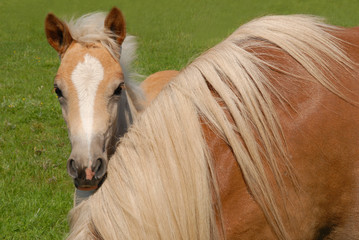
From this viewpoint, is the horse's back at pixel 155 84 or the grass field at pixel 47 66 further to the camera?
the horse's back at pixel 155 84

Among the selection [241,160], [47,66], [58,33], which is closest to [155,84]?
[58,33]

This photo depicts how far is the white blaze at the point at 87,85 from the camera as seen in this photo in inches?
103

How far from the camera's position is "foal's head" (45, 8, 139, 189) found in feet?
8.20

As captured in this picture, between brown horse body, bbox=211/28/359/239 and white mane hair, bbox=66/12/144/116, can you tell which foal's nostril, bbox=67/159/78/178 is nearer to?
white mane hair, bbox=66/12/144/116

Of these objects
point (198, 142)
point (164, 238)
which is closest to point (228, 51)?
point (198, 142)

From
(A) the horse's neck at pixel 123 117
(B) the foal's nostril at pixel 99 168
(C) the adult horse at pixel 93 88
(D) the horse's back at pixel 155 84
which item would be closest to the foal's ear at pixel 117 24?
(C) the adult horse at pixel 93 88

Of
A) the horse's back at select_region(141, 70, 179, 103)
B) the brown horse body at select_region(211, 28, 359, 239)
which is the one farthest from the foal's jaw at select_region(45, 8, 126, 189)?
the horse's back at select_region(141, 70, 179, 103)

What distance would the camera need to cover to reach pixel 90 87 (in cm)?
273

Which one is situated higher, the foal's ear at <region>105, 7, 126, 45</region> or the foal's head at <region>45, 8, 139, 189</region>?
the foal's ear at <region>105, 7, 126, 45</region>

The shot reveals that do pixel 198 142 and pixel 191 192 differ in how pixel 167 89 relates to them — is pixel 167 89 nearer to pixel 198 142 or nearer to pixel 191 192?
pixel 198 142

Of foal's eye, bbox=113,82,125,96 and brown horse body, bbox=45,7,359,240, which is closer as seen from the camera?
brown horse body, bbox=45,7,359,240

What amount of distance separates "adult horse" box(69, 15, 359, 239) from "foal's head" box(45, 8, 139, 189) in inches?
40.1

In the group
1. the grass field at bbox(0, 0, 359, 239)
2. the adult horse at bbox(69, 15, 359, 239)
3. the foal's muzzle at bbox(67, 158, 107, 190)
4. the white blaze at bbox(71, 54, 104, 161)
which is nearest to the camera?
the adult horse at bbox(69, 15, 359, 239)

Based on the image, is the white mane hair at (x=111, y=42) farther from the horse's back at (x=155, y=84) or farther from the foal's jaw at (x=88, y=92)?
the horse's back at (x=155, y=84)
